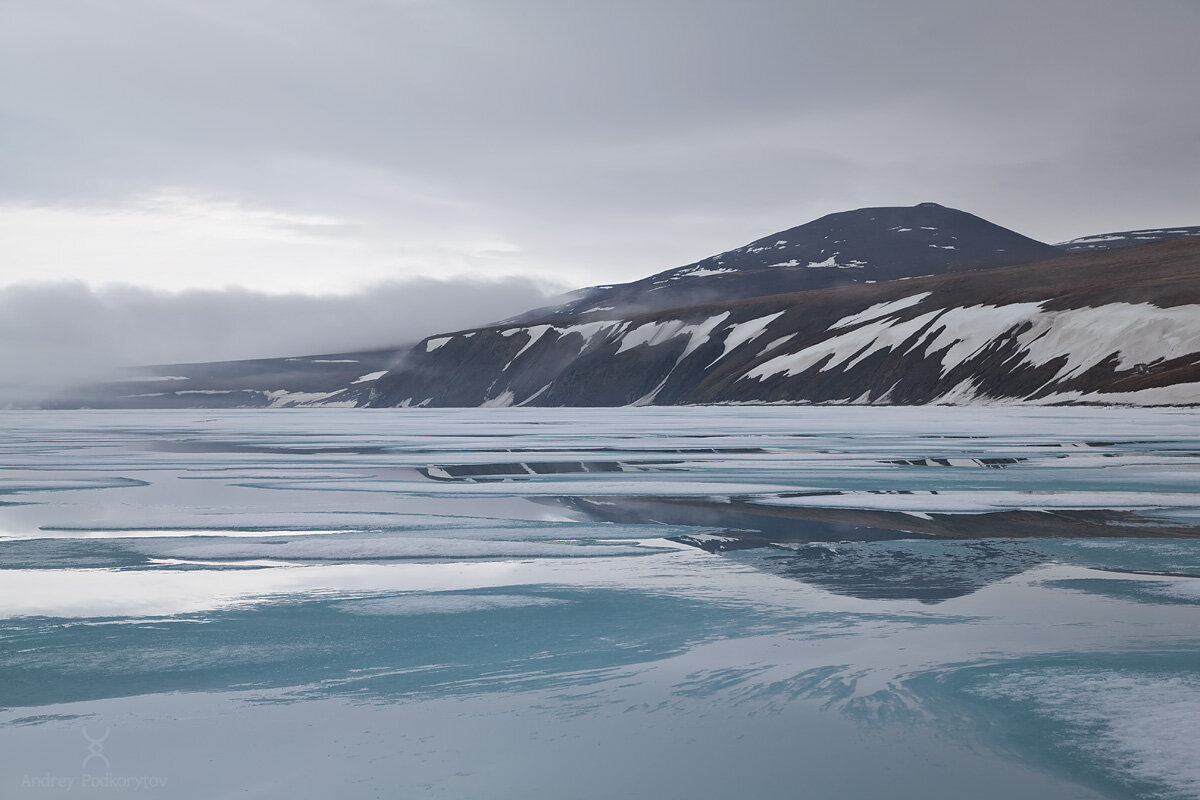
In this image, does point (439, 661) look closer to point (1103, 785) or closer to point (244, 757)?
point (244, 757)

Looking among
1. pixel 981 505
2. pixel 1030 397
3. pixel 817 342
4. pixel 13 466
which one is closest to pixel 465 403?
pixel 817 342
